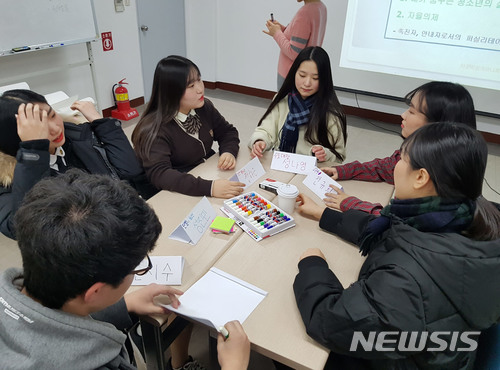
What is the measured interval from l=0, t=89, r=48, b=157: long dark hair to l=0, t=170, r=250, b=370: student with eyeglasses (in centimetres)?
70

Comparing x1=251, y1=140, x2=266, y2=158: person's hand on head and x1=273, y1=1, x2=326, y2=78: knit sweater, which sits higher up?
x1=273, y1=1, x2=326, y2=78: knit sweater

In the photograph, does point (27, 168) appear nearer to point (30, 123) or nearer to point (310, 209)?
point (30, 123)

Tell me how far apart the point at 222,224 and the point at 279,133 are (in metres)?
0.97

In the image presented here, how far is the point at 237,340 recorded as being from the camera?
87 centimetres

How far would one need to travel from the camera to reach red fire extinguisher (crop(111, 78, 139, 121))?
3.84m

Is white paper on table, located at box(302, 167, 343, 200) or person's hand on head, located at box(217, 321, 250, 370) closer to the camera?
person's hand on head, located at box(217, 321, 250, 370)

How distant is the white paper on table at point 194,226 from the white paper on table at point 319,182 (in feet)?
1.67

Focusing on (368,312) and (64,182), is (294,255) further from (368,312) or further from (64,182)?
(64,182)

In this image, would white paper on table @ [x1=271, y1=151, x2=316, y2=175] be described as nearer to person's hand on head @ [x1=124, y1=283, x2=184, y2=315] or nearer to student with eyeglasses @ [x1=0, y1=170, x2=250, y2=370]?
person's hand on head @ [x1=124, y1=283, x2=184, y2=315]

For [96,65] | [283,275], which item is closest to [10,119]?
[283,275]

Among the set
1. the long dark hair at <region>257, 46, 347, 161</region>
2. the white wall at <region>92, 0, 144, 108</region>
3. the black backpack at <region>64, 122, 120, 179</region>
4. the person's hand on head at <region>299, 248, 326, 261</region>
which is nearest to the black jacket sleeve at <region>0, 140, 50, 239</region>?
the black backpack at <region>64, 122, 120, 179</region>

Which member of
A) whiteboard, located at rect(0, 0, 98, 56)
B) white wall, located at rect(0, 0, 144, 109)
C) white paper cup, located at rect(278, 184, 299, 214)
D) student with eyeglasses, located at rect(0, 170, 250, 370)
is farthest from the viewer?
white wall, located at rect(0, 0, 144, 109)

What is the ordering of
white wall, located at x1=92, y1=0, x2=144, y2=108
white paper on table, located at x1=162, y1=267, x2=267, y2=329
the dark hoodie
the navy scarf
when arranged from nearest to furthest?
1. the dark hoodie
2. white paper on table, located at x1=162, y1=267, x2=267, y2=329
3. the navy scarf
4. white wall, located at x1=92, y1=0, x2=144, y2=108

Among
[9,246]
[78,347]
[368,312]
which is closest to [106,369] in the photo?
[78,347]
